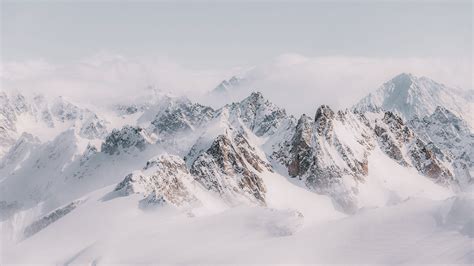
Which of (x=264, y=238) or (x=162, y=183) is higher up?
(x=162, y=183)

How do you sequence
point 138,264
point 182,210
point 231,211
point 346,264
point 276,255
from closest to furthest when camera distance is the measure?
1. point 346,264
2. point 276,255
3. point 138,264
4. point 231,211
5. point 182,210

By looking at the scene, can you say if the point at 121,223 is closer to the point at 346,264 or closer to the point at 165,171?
the point at 165,171

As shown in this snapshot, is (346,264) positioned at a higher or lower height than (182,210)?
lower

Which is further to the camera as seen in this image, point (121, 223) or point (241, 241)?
point (121, 223)

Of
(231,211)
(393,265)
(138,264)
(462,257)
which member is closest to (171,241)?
(138,264)

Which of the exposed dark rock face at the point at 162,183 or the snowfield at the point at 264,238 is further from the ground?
the exposed dark rock face at the point at 162,183

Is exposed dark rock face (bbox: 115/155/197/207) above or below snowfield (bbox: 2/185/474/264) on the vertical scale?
above

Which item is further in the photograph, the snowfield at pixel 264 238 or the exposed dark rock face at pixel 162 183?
the exposed dark rock face at pixel 162 183

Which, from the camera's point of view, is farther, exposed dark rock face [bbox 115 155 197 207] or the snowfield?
exposed dark rock face [bbox 115 155 197 207]

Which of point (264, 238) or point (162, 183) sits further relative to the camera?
point (162, 183)

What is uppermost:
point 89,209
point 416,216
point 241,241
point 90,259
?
point 89,209

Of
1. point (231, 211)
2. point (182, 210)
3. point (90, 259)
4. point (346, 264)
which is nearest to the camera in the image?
point (346, 264)
